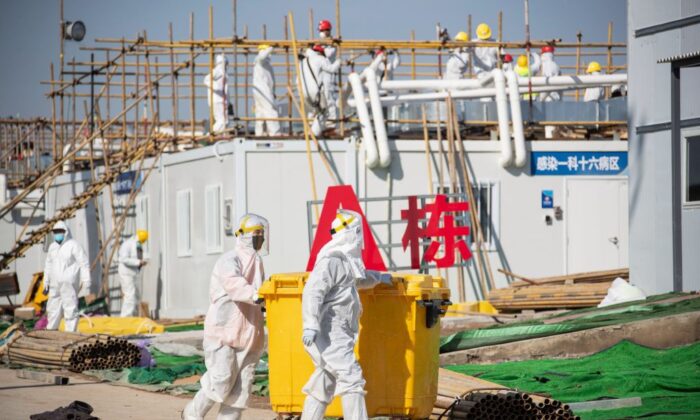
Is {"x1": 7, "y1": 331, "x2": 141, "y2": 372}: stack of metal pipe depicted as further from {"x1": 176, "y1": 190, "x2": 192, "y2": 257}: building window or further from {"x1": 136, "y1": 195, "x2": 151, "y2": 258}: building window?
{"x1": 136, "y1": 195, "x2": 151, "y2": 258}: building window

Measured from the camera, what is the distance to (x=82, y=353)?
1573cm

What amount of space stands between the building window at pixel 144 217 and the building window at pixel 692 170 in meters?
13.0

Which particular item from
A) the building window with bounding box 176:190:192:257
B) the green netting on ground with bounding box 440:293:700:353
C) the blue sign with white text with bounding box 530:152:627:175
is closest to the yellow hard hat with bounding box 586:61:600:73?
the blue sign with white text with bounding box 530:152:627:175

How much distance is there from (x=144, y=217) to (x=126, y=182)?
1.08m

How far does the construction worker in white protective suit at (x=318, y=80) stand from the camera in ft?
77.6

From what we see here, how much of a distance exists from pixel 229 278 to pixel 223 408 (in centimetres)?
107

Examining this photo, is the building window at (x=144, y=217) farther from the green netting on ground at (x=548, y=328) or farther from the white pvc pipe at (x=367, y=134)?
the green netting on ground at (x=548, y=328)

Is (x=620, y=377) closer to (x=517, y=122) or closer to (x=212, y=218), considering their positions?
(x=517, y=122)

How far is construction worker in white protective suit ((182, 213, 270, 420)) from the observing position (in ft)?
33.9

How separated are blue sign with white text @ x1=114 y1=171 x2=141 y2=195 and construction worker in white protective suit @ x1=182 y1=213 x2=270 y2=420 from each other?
16.8m

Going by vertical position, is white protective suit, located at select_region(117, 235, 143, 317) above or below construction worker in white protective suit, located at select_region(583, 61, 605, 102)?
below

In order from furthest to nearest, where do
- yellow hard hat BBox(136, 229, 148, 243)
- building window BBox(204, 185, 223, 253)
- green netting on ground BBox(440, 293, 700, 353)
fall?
yellow hard hat BBox(136, 229, 148, 243) < building window BBox(204, 185, 223, 253) < green netting on ground BBox(440, 293, 700, 353)

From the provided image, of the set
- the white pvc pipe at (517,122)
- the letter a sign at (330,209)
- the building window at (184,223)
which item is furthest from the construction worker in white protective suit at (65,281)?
the white pvc pipe at (517,122)

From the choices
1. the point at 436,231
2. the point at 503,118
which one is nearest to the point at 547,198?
the point at 503,118
